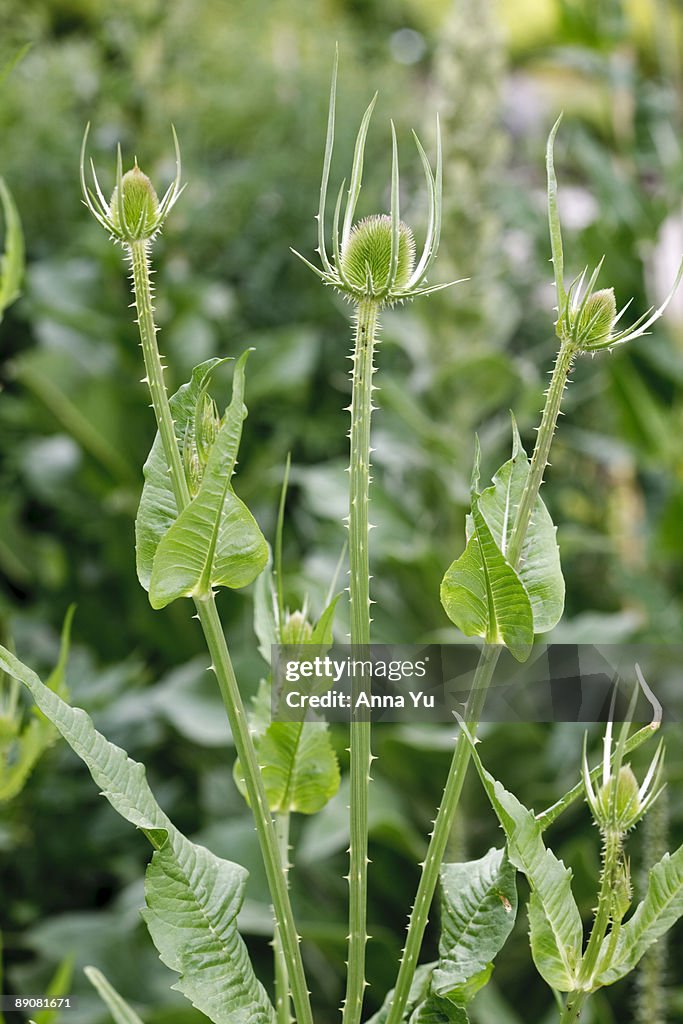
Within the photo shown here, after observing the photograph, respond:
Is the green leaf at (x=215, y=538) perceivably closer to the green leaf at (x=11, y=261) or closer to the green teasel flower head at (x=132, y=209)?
the green teasel flower head at (x=132, y=209)

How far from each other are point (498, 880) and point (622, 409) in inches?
45.0

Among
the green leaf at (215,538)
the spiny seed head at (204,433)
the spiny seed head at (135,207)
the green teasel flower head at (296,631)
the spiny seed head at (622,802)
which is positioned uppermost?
Result: the spiny seed head at (135,207)

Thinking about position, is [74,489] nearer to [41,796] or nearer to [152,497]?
[41,796]

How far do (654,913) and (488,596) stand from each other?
83 millimetres

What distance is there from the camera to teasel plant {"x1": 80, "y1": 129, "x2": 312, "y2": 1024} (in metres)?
0.25

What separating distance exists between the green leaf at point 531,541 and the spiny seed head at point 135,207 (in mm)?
100

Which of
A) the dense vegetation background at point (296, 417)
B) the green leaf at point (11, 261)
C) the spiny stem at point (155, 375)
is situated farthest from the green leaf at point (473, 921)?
the dense vegetation background at point (296, 417)

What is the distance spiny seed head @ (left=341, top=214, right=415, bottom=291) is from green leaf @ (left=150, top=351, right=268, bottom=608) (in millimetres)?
38

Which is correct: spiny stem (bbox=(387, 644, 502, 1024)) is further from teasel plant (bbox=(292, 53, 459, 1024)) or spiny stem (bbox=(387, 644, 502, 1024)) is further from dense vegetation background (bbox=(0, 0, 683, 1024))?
dense vegetation background (bbox=(0, 0, 683, 1024))

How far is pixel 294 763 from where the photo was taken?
0.99ft

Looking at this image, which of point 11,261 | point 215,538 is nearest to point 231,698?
point 215,538

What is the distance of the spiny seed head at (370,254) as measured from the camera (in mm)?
245

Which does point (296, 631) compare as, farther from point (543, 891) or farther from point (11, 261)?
point (11, 261)

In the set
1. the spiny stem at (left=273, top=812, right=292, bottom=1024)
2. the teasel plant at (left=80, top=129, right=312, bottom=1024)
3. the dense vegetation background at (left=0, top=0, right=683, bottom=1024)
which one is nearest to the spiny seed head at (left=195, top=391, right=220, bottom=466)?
the teasel plant at (left=80, top=129, right=312, bottom=1024)
